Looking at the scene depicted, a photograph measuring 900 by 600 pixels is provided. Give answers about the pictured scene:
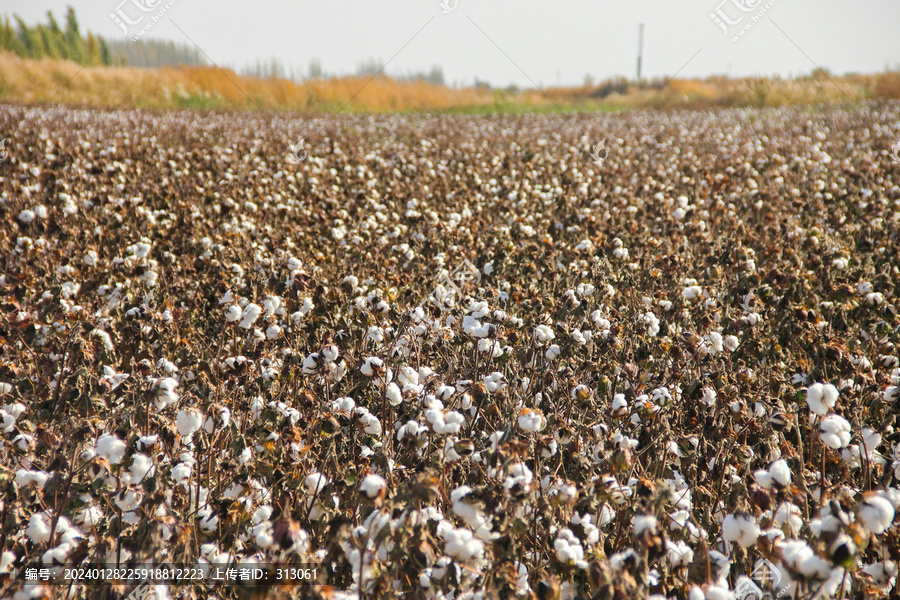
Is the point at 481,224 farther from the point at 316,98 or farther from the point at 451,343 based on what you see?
the point at 316,98

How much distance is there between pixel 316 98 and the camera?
24.8 m

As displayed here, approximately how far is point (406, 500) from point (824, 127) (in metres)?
15.4

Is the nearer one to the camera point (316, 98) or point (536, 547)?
point (536, 547)

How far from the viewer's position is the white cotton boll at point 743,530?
1.43 m

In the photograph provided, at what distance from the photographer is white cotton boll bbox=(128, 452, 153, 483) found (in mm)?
1703

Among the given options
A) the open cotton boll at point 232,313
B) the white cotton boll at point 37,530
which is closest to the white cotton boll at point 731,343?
the open cotton boll at point 232,313

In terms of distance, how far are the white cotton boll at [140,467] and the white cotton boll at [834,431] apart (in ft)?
6.32

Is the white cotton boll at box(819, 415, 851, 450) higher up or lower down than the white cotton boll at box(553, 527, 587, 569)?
higher up

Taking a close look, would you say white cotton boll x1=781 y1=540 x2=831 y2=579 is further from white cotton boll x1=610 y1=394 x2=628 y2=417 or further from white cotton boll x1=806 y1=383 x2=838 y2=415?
white cotton boll x1=610 y1=394 x2=628 y2=417

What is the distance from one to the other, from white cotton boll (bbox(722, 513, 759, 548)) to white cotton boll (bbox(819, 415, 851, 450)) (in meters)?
0.47

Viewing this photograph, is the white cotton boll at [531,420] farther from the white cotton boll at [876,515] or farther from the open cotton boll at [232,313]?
the open cotton boll at [232,313]

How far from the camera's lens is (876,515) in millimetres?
1261

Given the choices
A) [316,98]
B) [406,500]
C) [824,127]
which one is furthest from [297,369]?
[316,98]

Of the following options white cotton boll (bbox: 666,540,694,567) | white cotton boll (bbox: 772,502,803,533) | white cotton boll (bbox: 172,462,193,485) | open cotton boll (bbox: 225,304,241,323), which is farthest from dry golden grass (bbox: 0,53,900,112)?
white cotton boll (bbox: 772,502,803,533)
